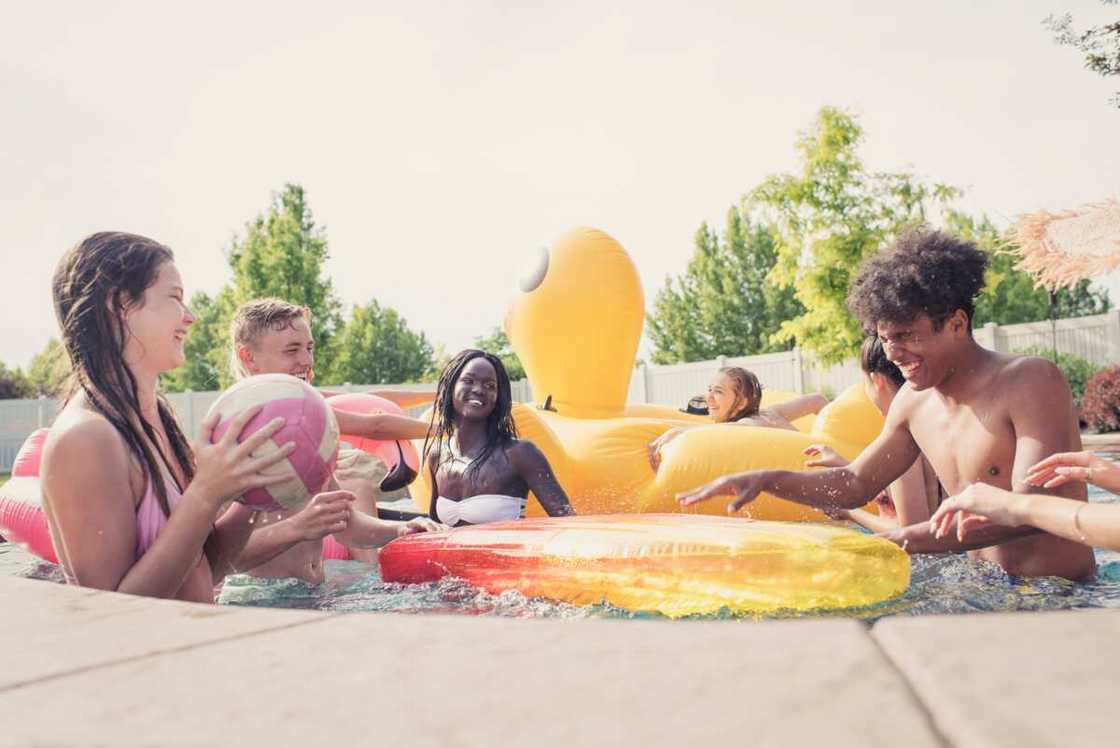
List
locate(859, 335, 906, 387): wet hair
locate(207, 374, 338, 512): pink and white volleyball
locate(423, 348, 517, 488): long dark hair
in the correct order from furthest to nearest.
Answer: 1. locate(859, 335, 906, 387): wet hair
2. locate(423, 348, 517, 488): long dark hair
3. locate(207, 374, 338, 512): pink and white volleyball

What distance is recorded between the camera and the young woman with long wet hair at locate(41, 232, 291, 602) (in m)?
1.96

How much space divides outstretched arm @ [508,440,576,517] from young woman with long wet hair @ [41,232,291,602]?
1.78m

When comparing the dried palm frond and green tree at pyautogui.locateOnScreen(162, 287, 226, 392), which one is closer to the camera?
the dried palm frond

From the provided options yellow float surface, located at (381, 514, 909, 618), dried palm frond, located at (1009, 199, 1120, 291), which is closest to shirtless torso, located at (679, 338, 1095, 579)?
yellow float surface, located at (381, 514, 909, 618)

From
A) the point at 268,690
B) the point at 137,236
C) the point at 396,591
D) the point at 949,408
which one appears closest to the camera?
the point at 268,690

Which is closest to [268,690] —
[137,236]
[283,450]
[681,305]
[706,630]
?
[706,630]

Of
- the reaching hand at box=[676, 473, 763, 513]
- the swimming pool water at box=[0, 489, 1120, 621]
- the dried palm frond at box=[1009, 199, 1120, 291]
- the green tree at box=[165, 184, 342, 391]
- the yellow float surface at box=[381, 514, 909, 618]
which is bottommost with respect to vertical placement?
the swimming pool water at box=[0, 489, 1120, 621]

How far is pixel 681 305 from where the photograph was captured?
3519 centimetres

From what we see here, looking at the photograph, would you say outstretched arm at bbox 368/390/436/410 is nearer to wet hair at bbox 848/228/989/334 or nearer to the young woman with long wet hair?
wet hair at bbox 848/228/989/334

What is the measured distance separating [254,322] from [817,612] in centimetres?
255

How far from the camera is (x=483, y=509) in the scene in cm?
403

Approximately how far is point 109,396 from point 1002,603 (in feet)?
8.37

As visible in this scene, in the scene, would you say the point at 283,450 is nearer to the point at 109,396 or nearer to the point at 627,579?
the point at 109,396

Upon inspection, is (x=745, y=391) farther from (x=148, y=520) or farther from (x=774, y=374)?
(x=774, y=374)
